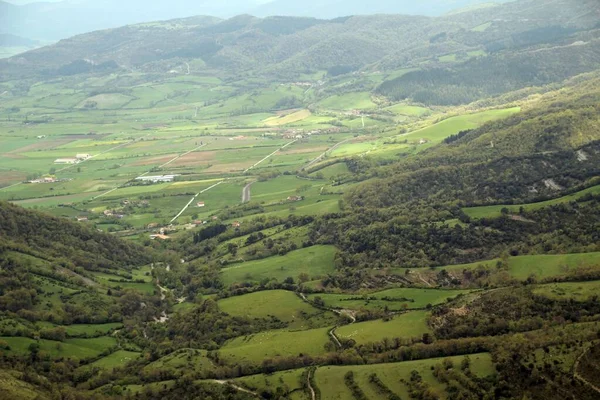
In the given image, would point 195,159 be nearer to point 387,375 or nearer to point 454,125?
point 454,125

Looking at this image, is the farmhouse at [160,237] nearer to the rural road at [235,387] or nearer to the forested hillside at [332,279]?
the forested hillside at [332,279]

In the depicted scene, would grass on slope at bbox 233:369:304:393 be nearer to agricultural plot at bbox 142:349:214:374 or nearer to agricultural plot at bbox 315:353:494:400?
agricultural plot at bbox 315:353:494:400

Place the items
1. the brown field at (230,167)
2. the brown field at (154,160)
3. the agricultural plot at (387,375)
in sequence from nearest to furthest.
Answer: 1. the agricultural plot at (387,375)
2. the brown field at (230,167)
3. the brown field at (154,160)

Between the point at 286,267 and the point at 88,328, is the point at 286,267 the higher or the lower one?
the lower one

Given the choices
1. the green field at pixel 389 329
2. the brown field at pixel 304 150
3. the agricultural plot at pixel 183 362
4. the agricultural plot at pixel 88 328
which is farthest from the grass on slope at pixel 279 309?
the brown field at pixel 304 150

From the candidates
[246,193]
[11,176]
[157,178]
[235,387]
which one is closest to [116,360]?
[235,387]

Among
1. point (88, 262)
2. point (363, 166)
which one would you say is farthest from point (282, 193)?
point (88, 262)
